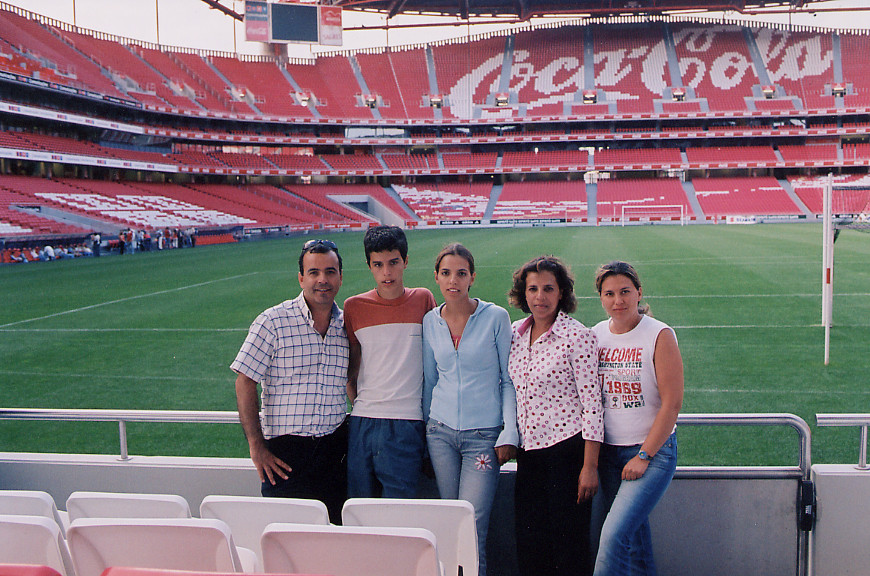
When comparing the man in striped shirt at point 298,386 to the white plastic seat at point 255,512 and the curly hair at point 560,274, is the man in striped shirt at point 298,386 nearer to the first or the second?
the white plastic seat at point 255,512

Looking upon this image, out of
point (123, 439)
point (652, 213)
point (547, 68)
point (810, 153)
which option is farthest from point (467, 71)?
point (123, 439)

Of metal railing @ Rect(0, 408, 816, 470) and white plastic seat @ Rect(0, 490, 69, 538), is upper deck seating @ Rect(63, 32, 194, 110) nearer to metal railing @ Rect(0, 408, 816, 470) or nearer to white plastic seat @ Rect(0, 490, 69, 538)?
metal railing @ Rect(0, 408, 816, 470)

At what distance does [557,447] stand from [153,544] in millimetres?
1789

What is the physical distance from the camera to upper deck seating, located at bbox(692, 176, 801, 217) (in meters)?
54.9

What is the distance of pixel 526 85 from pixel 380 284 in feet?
220

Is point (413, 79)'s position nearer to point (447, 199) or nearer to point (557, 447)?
point (447, 199)

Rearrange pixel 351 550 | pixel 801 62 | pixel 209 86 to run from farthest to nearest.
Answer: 1. pixel 801 62
2. pixel 209 86
3. pixel 351 550

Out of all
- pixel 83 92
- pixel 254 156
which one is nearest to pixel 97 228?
pixel 83 92

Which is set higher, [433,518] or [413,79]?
[413,79]

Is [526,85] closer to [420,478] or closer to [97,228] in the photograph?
[97,228]

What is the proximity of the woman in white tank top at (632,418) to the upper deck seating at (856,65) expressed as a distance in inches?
2710

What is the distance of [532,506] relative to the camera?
10.7ft

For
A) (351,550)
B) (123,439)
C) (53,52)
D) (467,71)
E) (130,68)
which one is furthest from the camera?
(467,71)

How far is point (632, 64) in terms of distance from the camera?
6662 centimetres
